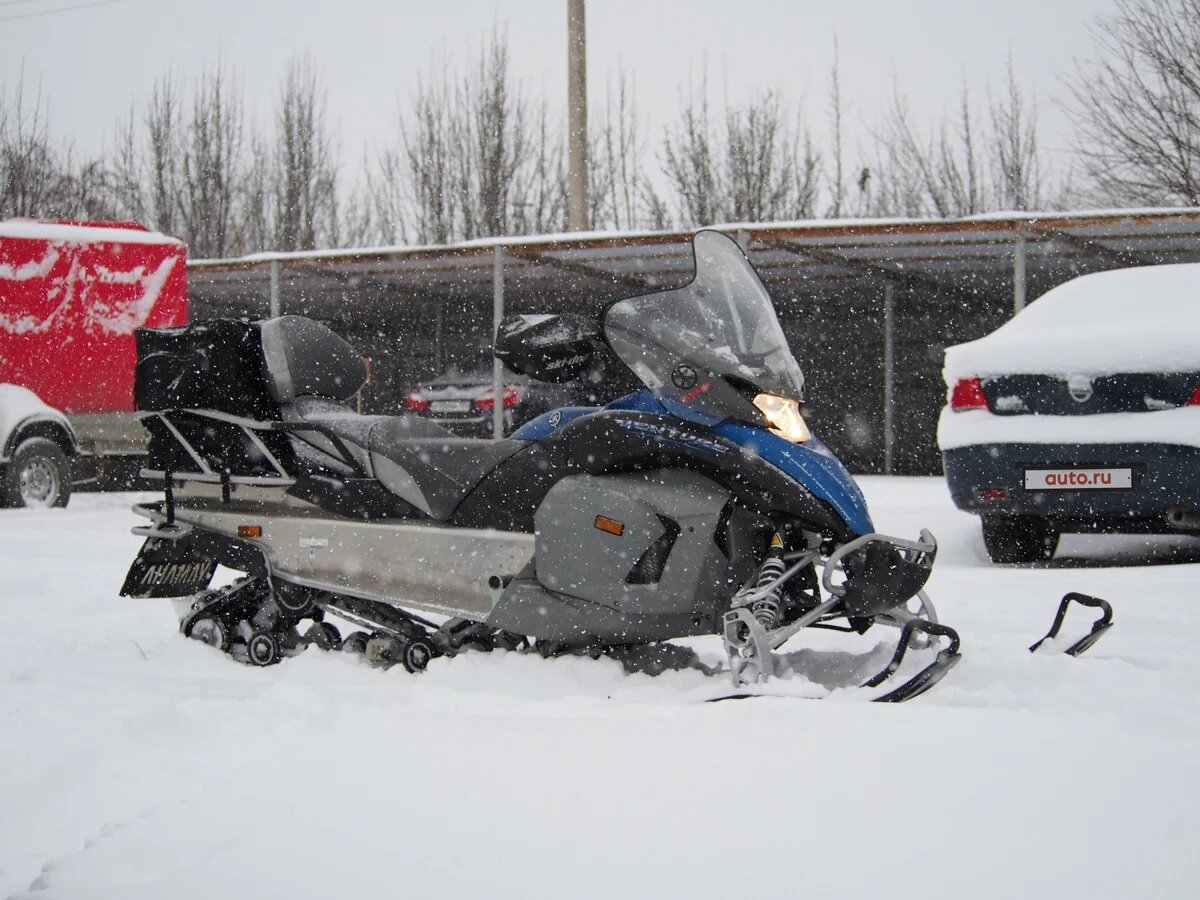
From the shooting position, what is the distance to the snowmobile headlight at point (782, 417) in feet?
10.2

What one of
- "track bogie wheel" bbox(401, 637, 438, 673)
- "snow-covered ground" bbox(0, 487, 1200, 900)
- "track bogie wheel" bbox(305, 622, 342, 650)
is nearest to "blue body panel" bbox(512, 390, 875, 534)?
"snow-covered ground" bbox(0, 487, 1200, 900)

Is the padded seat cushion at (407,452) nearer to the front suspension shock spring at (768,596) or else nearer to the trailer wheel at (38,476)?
the front suspension shock spring at (768,596)

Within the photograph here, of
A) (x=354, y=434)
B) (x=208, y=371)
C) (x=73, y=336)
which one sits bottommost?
(x=354, y=434)

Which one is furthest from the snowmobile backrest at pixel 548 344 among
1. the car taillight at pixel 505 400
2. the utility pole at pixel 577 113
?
the utility pole at pixel 577 113

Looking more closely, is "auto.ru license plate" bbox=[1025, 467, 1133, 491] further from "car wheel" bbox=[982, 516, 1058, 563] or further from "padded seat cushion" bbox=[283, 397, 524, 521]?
"padded seat cushion" bbox=[283, 397, 524, 521]

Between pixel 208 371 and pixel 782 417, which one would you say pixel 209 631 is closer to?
pixel 208 371

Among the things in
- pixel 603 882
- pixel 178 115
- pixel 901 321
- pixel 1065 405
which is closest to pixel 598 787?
pixel 603 882

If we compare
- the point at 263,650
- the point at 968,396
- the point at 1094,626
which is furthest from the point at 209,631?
the point at 968,396

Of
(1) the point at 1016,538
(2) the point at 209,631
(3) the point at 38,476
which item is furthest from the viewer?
(3) the point at 38,476

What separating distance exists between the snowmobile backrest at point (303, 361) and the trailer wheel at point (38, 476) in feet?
20.5

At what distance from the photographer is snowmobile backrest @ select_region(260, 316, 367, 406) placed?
3.83 m

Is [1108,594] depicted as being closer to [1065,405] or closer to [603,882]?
[1065,405]

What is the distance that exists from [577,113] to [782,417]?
14.4 metres

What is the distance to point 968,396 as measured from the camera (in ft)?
19.2
